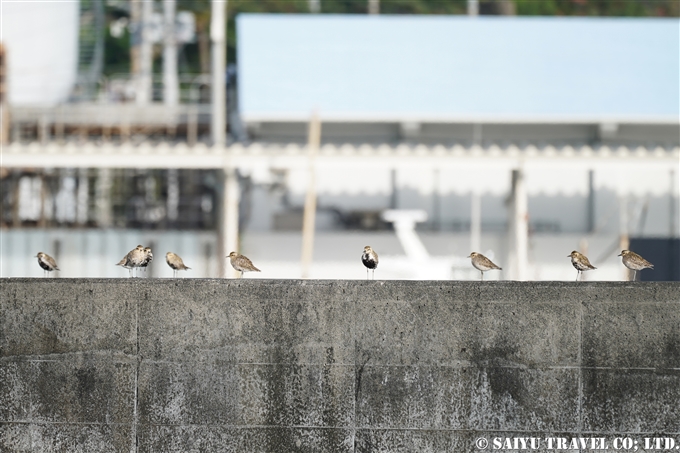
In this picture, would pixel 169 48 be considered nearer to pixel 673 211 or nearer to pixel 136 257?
pixel 673 211

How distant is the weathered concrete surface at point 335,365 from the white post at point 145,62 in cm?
1725

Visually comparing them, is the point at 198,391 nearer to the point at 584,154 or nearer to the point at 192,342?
the point at 192,342

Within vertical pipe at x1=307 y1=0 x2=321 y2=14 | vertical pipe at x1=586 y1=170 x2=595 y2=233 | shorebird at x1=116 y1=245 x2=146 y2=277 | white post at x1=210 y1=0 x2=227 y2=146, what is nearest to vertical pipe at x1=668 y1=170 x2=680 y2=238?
vertical pipe at x1=586 y1=170 x2=595 y2=233

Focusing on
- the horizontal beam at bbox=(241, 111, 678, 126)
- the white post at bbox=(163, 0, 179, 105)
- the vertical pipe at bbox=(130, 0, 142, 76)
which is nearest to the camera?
the horizontal beam at bbox=(241, 111, 678, 126)

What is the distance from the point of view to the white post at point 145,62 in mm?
24234

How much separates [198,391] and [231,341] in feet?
1.35

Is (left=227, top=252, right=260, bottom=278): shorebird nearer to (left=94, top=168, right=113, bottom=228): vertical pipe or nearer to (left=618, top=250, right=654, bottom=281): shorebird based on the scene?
(left=618, top=250, right=654, bottom=281): shorebird

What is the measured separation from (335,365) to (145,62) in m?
20.9

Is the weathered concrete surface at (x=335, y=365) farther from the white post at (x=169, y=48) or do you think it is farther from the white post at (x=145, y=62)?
the white post at (x=169, y=48)

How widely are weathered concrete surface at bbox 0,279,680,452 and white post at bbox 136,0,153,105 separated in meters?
17.3

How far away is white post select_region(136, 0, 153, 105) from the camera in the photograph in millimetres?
24234

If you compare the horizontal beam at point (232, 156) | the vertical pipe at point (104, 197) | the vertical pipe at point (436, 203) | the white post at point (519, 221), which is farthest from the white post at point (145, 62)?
the white post at point (519, 221)

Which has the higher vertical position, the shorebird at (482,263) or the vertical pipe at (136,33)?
the vertical pipe at (136,33)

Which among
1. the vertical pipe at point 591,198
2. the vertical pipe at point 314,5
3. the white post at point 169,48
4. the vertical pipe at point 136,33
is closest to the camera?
the vertical pipe at point 591,198
